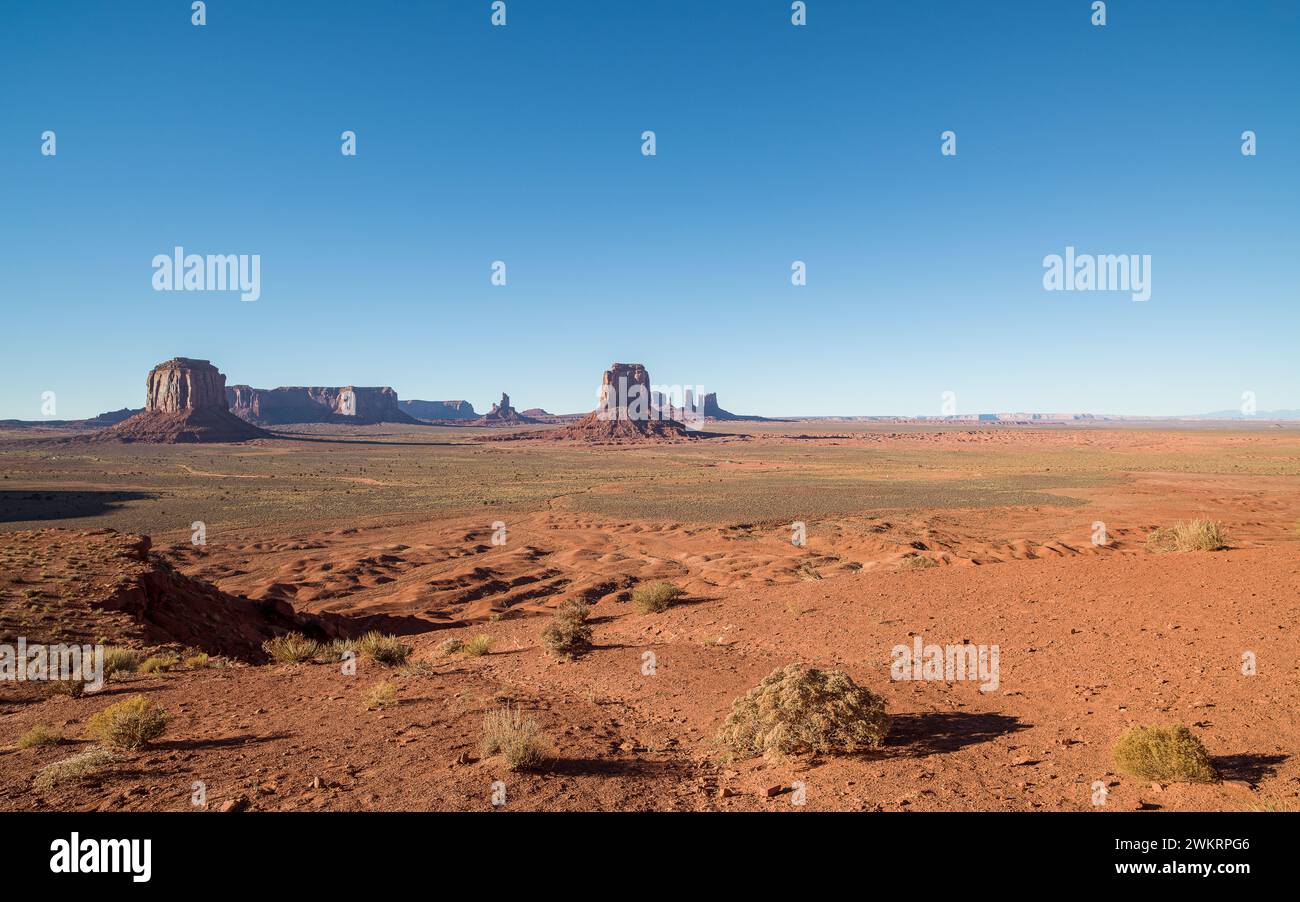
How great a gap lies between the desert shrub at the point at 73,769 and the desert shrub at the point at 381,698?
2.85m

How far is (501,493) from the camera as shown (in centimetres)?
5256

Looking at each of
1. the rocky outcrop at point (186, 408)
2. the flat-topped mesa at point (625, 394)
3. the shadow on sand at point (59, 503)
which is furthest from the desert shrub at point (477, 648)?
Result: the flat-topped mesa at point (625, 394)

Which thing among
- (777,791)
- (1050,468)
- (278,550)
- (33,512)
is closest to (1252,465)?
(1050,468)

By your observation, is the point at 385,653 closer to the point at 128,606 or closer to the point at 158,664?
the point at 158,664

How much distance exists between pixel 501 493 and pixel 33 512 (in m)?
30.4

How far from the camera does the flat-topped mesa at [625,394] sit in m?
167

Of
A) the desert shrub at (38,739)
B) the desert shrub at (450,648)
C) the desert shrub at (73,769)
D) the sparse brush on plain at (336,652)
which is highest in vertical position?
the desert shrub at (73,769)

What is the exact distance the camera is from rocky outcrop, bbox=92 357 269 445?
427 feet

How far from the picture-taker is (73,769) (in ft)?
18.9

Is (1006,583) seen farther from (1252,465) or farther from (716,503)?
(1252,465)

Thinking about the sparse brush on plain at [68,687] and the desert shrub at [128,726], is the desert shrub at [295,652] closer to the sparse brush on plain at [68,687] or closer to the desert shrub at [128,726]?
the sparse brush on plain at [68,687]

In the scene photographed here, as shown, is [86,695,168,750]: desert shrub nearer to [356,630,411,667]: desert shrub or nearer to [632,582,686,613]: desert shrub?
[356,630,411,667]: desert shrub

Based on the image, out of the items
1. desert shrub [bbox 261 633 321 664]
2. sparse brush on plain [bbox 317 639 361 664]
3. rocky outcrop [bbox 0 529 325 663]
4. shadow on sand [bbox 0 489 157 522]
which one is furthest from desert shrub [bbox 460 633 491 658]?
shadow on sand [bbox 0 489 157 522]

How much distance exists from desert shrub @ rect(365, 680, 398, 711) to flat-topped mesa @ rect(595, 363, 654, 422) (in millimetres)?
154418
